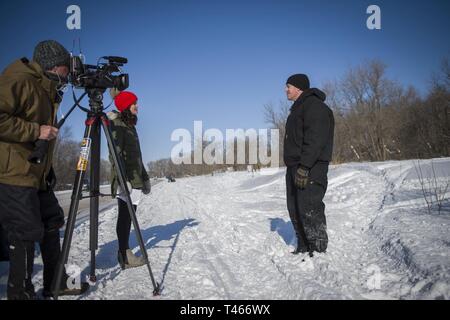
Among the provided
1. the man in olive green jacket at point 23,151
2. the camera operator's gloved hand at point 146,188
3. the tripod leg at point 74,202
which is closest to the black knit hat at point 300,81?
the camera operator's gloved hand at point 146,188

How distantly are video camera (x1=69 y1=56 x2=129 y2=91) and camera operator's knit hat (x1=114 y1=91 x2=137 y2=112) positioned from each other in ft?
2.71

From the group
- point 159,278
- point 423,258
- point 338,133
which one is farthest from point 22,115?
point 338,133

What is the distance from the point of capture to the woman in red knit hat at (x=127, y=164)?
3543 mm

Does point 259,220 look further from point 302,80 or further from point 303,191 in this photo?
point 302,80

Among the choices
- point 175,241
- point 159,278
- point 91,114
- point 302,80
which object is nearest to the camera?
point 91,114

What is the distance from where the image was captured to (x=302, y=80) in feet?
12.9

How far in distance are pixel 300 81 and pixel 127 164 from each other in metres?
2.33

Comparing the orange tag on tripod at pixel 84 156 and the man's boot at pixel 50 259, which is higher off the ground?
the orange tag on tripod at pixel 84 156

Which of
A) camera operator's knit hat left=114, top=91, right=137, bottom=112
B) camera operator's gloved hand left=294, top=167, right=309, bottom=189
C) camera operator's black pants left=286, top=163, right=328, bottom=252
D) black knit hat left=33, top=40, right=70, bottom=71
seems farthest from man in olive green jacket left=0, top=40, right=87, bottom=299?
camera operator's black pants left=286, top=163, right=328, bottom=252

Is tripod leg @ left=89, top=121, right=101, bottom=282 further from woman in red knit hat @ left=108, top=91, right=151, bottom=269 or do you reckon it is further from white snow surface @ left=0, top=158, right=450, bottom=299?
white snow surface @ left=0, top=158, right=450, bottom=299

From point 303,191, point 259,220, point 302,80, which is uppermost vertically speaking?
point 302,80

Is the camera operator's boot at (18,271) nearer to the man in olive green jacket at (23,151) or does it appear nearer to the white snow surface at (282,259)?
the man in olive green jacket at (23,151)

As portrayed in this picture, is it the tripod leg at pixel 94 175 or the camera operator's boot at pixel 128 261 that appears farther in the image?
the camera operator's boot at pixel 128 261
